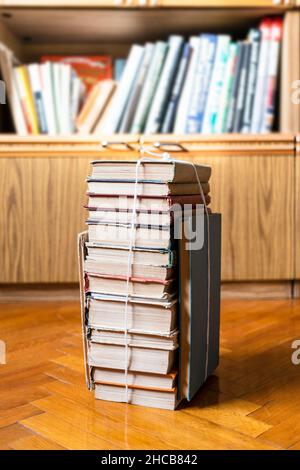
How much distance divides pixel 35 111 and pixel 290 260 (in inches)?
39.0

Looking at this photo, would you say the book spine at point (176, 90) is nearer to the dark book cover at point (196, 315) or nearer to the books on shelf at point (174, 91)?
the books on shelf at point (174, 91)

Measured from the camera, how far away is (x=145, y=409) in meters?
0.93

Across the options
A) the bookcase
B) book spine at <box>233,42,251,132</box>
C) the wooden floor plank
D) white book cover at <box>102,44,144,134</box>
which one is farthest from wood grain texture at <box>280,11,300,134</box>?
the wooden floor plank

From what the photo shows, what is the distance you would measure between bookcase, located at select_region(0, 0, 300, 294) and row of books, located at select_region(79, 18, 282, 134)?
2.5 inches

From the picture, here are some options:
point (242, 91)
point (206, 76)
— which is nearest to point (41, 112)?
point (206, 76)

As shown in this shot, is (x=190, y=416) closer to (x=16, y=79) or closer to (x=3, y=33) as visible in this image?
(x=16, y=79)

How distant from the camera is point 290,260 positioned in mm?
1777

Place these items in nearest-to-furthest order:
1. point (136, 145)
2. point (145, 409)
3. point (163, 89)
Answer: point (145, 409) < point (136, 145) < point (163, 89)

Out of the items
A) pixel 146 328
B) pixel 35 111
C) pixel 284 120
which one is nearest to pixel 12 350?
pixel 146 328

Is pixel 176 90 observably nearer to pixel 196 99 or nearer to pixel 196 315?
pixel 196 99

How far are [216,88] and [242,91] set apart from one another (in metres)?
0.09

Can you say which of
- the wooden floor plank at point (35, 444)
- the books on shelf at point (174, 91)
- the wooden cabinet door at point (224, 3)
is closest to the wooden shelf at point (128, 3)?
the wooden cabinet door at point (224, 3)

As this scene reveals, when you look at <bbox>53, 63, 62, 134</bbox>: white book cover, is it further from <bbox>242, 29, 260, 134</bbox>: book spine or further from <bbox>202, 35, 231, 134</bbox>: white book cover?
<bbox>242, 29, 260, 134</bbox>: book spine
